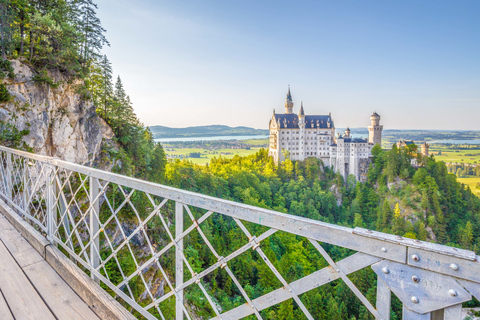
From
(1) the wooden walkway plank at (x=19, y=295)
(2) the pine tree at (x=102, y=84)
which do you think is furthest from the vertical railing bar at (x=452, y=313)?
(2) the pine tree at (x=102, y=84)

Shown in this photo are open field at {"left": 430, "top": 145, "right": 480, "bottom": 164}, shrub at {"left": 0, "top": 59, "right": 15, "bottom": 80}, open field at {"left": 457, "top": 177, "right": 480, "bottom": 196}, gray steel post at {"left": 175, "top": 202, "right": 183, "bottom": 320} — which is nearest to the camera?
gray steel post at {"left": 175, "top": 202, "right": 183, "bottom": 320}

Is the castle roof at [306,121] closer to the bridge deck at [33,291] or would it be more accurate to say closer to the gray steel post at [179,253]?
the bridge deck at [33,291]

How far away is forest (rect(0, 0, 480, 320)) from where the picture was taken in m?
16.4

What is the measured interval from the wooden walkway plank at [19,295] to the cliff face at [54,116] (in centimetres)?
1182

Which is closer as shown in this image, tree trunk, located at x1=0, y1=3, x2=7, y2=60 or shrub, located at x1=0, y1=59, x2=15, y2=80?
shrub, located at x1=0, y1=59, x2=15, y2=80

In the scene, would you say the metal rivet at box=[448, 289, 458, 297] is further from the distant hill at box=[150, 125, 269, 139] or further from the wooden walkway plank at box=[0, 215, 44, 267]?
the distant hill at box=[150, 125, 269, 139]

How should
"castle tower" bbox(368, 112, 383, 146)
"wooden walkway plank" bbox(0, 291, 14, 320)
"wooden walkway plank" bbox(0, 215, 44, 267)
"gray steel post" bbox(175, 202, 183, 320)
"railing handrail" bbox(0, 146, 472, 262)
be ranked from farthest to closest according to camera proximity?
"castle tower" bbox(368, 112, 383, 146) < "wooden walkway plank" bbox(0, 215, 44, 267) < "wooden walkway plank" bbox(0, 291, 14, 320) < "gray steel post" bbox(175, 202, 183, 320) < "railing handrail" bbox(0, 146, 472, 262)

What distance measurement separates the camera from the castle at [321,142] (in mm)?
59562

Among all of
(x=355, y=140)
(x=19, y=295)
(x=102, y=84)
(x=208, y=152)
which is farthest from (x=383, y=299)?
(x=208, y=152)

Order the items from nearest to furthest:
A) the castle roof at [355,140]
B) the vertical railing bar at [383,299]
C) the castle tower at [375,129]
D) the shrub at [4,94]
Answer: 1. the vertical railing bar at [383,299]
2. the shrub at [4,94]
3. the castle roof at [355,140]
4. the castle tower at [375,129]

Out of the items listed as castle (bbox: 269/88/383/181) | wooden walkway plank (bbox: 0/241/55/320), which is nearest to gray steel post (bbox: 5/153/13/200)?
wooden walkway plank (bbox: 0/241/55/320)

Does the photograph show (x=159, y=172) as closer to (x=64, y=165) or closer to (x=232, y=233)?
(x=232, y=233)

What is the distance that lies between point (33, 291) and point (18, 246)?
4.86ft

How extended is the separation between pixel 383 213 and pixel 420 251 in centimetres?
5893
